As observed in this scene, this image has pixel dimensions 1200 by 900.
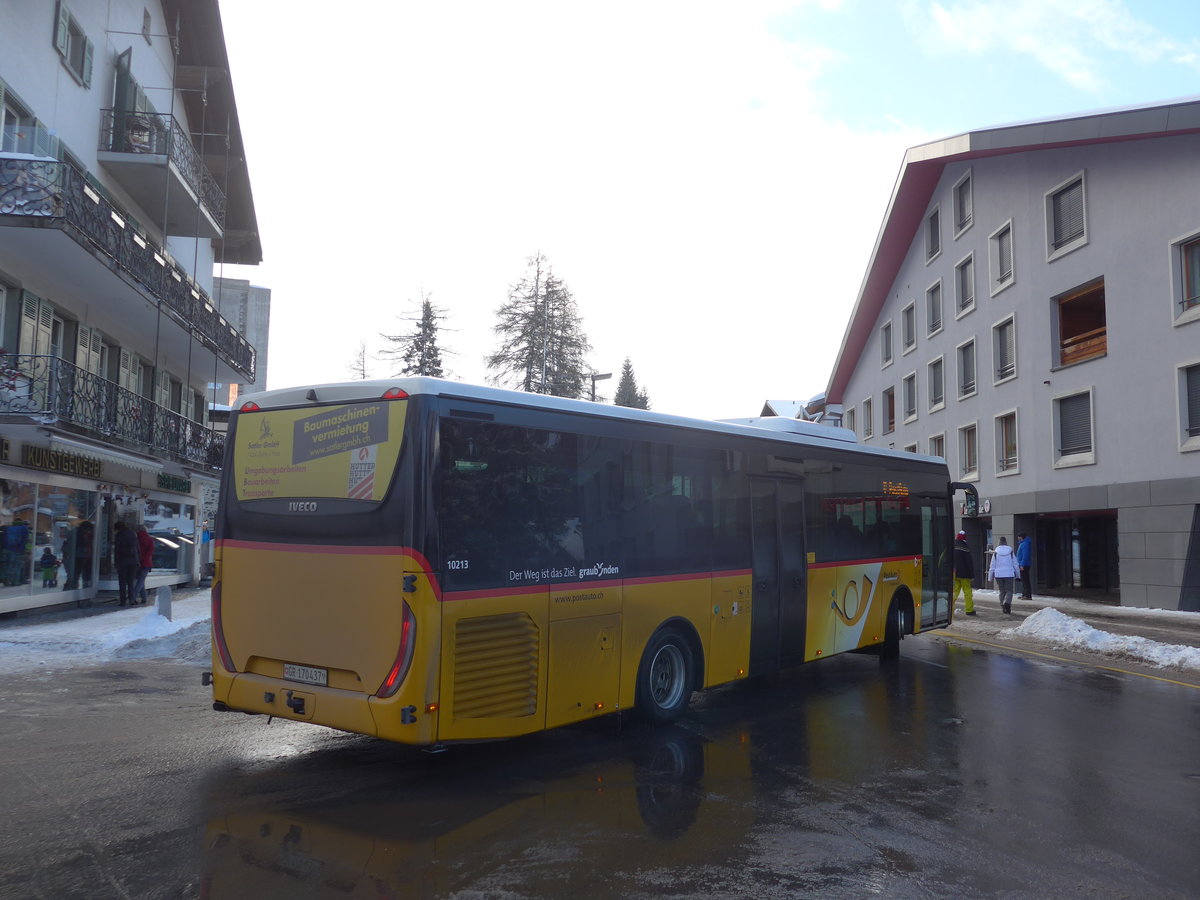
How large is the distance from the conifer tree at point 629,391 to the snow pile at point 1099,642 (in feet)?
277

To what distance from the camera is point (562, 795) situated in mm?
6406

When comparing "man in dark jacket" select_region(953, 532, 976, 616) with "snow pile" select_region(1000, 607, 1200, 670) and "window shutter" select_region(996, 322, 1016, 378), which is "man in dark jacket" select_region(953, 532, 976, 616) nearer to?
"snow pile" select_region(1000, 607, 1200, 670)

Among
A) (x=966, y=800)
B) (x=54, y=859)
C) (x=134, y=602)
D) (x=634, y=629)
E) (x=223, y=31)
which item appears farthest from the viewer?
(x=223, y=31)

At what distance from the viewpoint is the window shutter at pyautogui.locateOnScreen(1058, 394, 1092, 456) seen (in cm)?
2666

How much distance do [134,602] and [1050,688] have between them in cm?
1753

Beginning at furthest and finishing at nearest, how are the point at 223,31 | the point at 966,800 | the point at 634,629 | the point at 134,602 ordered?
the point at 223,31, the point at 134,602, the point at 634,629, the point at 966,800

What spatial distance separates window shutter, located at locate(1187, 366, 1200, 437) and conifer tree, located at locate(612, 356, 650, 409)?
260 ft

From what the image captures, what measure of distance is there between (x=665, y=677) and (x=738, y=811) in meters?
2.83

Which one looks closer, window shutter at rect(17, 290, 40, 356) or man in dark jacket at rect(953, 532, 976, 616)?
window shutter at rect(17, 290, 40, 356)

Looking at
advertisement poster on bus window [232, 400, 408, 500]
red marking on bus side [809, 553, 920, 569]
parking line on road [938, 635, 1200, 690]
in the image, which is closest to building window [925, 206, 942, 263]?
parking line on road [938, 635, 1200, 690]

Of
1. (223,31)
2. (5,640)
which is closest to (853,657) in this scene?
(5,640)

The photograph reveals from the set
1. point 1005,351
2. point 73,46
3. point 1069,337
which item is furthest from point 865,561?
point 1005,351

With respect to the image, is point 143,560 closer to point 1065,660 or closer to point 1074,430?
point 1065,660

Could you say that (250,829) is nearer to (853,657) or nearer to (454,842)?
(454,842)
